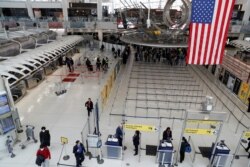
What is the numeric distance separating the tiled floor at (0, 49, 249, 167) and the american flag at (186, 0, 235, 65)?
312 centimetres

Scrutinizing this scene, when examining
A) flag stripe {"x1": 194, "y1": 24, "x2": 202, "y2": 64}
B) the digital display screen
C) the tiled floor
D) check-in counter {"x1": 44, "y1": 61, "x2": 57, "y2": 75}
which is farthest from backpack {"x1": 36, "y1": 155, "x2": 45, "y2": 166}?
check-in counter {"x1": 44, "y1": 61, "x2": 57, "y2": 75}

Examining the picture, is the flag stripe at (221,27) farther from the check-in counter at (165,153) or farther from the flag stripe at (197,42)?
the check-in counter at (165,153)

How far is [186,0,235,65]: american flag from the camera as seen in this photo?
644 cm

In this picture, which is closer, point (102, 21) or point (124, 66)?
point (124, 66)

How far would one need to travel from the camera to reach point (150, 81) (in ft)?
52.7

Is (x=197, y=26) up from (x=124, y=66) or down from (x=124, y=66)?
up

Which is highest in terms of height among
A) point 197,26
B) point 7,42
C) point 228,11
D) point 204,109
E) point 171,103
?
point 228,11

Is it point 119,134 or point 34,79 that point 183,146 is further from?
point 34,79

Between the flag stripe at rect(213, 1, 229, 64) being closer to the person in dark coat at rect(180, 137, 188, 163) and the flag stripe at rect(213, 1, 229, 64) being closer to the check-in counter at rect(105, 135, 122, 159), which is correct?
the person in dark coat at rect(180, 137, 188, 163)

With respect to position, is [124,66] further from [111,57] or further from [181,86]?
[181,86]

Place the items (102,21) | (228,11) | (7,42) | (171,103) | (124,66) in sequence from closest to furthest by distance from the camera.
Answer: (228,11), (171,103), (7,42), (124,66), (102,21)

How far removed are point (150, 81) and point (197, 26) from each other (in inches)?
373

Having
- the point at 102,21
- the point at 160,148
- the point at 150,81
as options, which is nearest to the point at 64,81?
the point at 150,81

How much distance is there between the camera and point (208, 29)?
6.77 m
